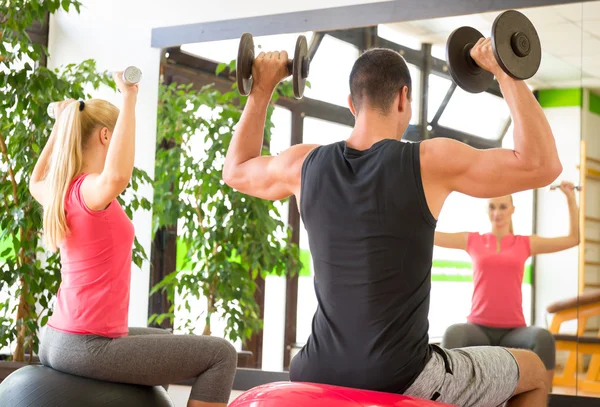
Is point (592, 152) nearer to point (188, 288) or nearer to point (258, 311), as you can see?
point (258, 311)

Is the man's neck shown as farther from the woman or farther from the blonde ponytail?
the blonde ponytail

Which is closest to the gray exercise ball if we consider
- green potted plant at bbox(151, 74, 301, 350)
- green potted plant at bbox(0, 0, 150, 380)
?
green potted plant at bbox(0, 0, 150, 380)

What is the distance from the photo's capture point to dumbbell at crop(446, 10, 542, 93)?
1691mm

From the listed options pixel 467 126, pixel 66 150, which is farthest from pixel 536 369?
pixel 467 126

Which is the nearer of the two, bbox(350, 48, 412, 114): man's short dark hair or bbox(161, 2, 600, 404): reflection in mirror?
bbox(350, 48, 412, 114): man's short dark hair

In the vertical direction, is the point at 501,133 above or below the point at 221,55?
below

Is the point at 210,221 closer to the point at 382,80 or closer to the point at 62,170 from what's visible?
the point at 62,170

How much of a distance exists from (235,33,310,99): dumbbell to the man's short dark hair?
214 millimetres

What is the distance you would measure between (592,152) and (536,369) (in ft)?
7.47

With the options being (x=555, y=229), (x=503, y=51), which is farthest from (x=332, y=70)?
(x=503, y=51)

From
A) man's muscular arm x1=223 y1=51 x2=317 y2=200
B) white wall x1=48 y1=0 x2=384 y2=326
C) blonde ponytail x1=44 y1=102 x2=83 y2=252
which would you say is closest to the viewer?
man's muscular arm x1=223 y1=51 x2=317 y2=200

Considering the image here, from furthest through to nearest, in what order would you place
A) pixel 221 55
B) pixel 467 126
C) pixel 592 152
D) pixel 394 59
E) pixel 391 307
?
pixel 221 55 < pixel 467 126 < pixel 592 152 < pixel 394 59 < pixel 391 307

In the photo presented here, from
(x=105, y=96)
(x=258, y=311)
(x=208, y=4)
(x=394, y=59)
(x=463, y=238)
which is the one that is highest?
Result: (x=208, y=4)

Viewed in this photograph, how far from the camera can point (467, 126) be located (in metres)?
4.23
